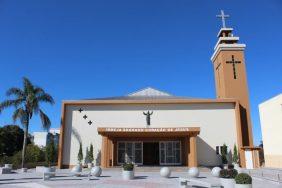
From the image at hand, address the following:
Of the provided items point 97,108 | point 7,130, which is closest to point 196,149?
point 97,108

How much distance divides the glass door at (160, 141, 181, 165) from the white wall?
1.81m

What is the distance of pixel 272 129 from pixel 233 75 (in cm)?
682

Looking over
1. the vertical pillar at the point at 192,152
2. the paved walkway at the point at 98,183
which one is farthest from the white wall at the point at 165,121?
the paved walkway at the point at 98,183

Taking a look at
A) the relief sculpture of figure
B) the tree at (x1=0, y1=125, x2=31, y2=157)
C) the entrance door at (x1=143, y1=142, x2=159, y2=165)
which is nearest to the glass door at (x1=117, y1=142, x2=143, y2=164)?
the entrance door at (x1=143, y1=142, x2=159, y2=165)

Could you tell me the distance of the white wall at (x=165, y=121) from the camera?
28562 mm

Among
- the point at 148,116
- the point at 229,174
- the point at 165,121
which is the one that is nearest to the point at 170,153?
the point at 165,121

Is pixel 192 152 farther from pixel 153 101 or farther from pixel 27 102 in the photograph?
pixel 27 102

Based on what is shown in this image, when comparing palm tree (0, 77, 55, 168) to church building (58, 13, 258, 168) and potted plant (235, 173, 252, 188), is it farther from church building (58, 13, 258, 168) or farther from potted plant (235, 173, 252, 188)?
potted plant (235, 173, 252, 188)

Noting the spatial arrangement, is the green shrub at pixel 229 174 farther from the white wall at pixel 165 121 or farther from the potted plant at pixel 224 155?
the white wall at pixel 165 121

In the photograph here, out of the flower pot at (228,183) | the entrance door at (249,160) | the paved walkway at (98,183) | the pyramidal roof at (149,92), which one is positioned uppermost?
the pyramidal roof at (149,92)

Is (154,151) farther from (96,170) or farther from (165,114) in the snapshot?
(96,170)

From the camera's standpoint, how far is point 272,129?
30.8m

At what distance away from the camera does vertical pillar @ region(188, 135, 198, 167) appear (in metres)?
25.8

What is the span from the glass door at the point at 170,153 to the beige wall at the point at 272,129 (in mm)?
9601
